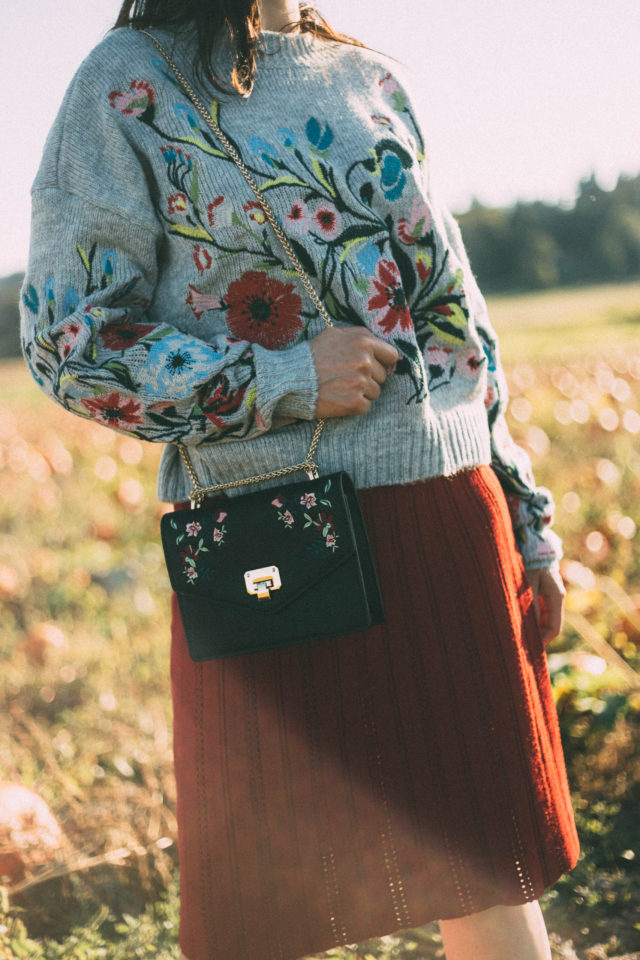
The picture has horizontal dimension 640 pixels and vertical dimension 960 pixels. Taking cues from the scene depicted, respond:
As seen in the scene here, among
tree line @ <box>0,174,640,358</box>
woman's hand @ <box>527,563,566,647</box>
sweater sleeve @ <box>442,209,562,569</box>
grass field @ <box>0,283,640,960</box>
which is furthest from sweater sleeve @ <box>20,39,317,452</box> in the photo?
tree line @ <box>0,174,640,358</box>

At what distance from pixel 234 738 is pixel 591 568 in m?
1.96

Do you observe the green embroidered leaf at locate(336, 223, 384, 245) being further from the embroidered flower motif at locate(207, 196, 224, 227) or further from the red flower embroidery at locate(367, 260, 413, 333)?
the embroidered flower motif at locate(207, 196, 224, 227)

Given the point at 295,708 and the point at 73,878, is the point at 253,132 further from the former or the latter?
the point at 73,878

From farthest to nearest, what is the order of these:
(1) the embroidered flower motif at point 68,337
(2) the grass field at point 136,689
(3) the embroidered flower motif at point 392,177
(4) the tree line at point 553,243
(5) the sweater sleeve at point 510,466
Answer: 1. (4) the tree line at point 553,243
2. (2) the grass field at point 136,689
3. (5) the sweater sleeve at point 510,466
4. (3) the embroidered flower motif at point 392,177
5. (1) the embroidered flower motif at point 68,337

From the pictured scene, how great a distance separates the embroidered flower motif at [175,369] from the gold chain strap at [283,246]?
113 millimetres

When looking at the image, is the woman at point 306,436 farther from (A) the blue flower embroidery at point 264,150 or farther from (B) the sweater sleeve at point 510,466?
(B) the sweater sleeve at point 510,466

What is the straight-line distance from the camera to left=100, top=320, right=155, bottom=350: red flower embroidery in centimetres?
91

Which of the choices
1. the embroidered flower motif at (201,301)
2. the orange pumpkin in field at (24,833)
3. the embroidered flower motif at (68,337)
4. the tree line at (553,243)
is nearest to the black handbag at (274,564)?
the embroidered flower motif at (201,301)

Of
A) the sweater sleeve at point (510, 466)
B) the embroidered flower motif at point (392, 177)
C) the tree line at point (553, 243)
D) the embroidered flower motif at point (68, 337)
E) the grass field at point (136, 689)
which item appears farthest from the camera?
the tree line at point (553, 243)

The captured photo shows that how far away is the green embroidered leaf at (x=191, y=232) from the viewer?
0.95m

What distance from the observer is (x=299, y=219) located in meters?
0.95

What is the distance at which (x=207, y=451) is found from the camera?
3.22ft

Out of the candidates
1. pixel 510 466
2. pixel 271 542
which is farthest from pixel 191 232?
pixel 510 466

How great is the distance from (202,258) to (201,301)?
0.05 m
